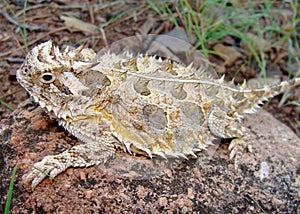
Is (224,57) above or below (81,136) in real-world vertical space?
below

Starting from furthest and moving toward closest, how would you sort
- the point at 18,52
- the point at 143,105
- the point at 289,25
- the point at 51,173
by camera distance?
the point at 289,25 → the point at 18,52 → the point at 143,105 → the point at 51,173

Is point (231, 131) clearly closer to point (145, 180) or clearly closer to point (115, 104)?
point (145, 180)

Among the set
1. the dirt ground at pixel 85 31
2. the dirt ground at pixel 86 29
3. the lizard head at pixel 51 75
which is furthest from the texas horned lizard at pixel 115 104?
the dirt ground at pixel 86 29

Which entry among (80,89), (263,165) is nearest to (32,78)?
(80,89)

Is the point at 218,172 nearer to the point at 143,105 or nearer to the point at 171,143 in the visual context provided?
the point at 171,143

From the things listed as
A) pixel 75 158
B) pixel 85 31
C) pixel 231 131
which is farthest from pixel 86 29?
pixel 75 158

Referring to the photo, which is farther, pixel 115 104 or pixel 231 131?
pixel 231 131
